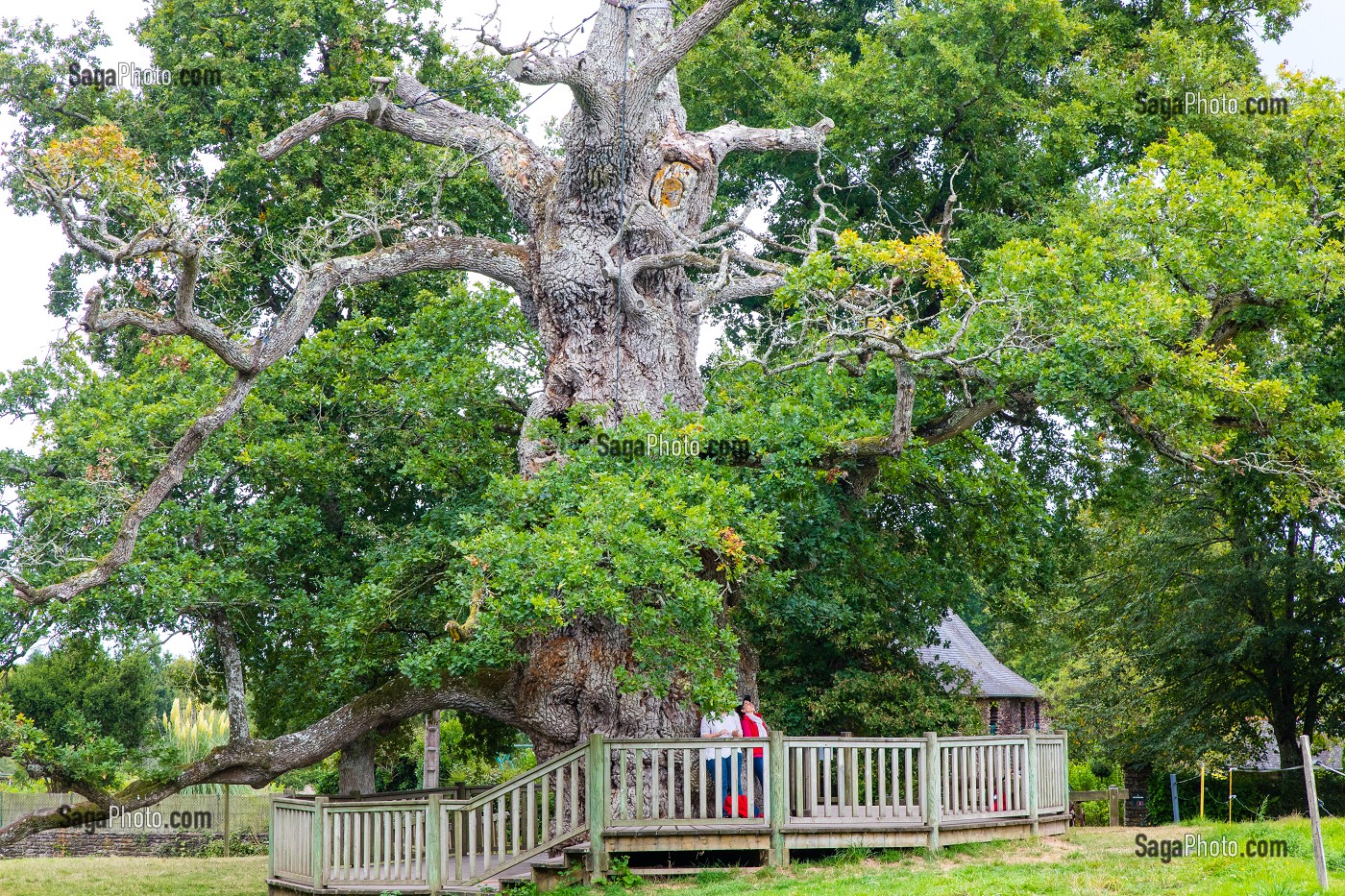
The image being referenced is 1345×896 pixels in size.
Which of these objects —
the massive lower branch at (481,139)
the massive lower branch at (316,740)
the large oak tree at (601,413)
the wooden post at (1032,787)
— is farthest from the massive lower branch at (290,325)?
the wooden post at (1032,787)

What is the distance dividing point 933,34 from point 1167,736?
14389mm

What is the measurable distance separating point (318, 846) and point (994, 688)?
21542mm

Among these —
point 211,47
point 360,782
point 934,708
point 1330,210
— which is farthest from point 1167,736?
point 211,47

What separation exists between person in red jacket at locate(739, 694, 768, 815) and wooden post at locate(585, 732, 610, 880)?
3.08 feet

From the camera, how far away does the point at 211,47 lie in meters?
21.1

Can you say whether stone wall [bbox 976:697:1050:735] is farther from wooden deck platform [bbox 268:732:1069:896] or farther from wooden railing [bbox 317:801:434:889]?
wooden railing [bbox 317:801:434:889]

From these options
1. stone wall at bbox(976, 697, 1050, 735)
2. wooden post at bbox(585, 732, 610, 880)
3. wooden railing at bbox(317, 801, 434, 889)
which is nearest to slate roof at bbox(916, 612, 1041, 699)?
stone wall at bbox(976, 697, 1050, 735)

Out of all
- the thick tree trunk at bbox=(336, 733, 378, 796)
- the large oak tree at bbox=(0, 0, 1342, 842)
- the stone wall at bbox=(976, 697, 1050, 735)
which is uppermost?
the large oak tree at bbox=(0, 0, 1342, 842)

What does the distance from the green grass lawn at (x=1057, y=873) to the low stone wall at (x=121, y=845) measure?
1493 cm

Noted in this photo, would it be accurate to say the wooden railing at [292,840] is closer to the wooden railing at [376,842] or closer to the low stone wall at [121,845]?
the wooden railing at [376,842]

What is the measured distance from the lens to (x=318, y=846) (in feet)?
39.9

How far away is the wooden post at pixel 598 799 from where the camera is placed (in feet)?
37.2

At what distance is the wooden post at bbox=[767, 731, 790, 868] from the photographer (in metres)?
11.6

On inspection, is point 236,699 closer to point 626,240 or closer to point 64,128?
point 626,240
